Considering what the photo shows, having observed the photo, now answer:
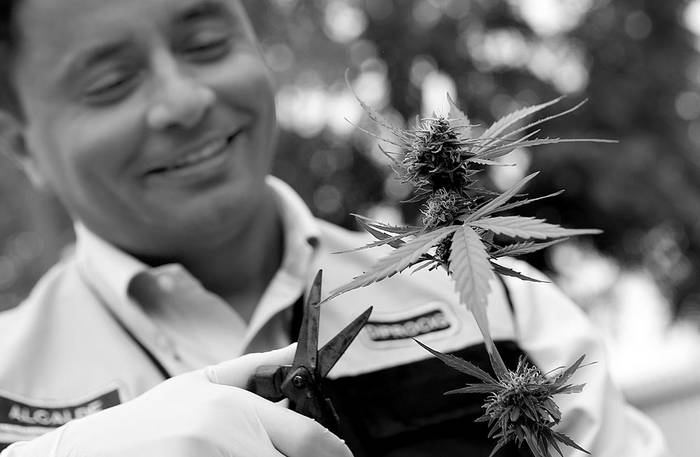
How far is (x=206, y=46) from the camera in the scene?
180 centimetres

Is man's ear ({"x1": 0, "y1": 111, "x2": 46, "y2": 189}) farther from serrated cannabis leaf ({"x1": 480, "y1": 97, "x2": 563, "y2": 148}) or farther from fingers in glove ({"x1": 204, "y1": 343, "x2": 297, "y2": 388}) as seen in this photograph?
serrated cannabis leaf ({"x1": 480, "y1": 97, "x2": 563, "y2": 148})

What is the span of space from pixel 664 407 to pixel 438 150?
Answer: 5749 mm

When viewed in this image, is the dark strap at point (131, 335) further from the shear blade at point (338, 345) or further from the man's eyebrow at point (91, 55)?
the shear blade at point (338, 345)

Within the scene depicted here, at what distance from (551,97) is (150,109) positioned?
17.5 ft

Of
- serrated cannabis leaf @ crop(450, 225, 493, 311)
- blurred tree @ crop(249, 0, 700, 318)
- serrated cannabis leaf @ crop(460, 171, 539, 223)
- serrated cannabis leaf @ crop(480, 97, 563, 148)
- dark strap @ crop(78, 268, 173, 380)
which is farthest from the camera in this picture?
blurred tree @ crop(249, 0, 700, 318)

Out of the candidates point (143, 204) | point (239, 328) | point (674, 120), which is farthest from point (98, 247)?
point (674, 120)

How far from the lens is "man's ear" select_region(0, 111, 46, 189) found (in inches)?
78.4

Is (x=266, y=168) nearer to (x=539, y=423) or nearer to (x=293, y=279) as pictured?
(x=293, y=279)

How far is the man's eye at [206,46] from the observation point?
1776 mm

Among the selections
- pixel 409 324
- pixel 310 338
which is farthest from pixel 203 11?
pixel 310 338

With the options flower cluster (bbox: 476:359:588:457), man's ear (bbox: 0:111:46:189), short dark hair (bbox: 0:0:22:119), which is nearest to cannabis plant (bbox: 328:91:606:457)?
flower cluster (bbox: 476:359:588:457)

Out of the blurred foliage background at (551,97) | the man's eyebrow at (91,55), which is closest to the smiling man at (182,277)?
the man's eyebrow at (91,55)

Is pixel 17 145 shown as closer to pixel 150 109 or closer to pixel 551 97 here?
pixel 150 109

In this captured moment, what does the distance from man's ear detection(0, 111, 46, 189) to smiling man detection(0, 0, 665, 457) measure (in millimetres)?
55
